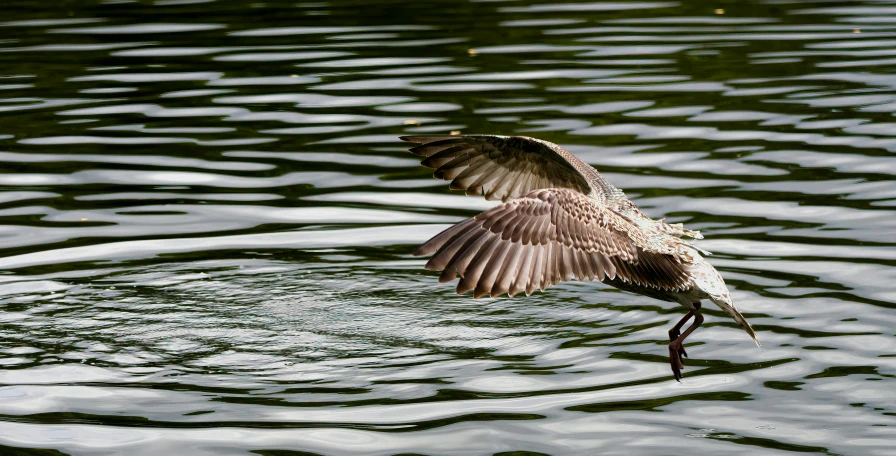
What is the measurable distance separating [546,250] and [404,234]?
136 inches

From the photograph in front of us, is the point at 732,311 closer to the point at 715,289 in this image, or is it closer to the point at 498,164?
the point at 715,289

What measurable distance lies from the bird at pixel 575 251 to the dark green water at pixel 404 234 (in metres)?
0.51

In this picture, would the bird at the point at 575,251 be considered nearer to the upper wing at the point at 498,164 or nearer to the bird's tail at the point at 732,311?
the bird's tail at the point at 732,311

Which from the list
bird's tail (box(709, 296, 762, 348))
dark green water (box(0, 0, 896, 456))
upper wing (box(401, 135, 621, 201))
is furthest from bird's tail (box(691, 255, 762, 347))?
upper wing (box(401, 135, 621, 201))

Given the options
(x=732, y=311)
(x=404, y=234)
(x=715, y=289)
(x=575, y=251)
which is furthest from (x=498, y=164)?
(x=732, y=311)

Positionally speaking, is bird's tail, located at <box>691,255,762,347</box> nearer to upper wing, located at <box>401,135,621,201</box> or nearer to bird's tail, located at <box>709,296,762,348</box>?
bird's tail, located at <box>709,296,762,348</box>

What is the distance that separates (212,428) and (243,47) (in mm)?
11911

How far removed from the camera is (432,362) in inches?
314

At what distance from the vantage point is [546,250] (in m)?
7.46

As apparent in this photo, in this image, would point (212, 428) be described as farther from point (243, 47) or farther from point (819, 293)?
point (243, 47)

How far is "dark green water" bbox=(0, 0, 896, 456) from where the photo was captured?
7.24 metres

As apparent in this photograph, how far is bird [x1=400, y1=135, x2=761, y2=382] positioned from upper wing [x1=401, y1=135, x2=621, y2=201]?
169mm

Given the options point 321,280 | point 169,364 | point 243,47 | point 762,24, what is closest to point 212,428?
point 169,364

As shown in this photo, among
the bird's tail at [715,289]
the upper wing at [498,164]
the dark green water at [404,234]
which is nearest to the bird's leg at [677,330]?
the dark green water at [404,234]
